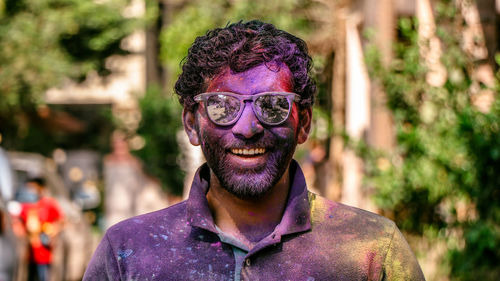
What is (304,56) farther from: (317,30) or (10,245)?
(317,30)

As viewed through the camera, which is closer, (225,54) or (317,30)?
(225,54)

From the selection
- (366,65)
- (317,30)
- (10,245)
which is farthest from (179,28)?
(366,65)

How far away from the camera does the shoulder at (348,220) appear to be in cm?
243

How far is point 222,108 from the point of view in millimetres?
2432

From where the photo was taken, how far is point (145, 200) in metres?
13.6

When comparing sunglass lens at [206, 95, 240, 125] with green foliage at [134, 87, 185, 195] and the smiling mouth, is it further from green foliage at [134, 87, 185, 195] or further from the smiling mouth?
green foliage at [134, 87, 185, 195]

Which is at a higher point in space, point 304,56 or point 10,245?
point 304,56

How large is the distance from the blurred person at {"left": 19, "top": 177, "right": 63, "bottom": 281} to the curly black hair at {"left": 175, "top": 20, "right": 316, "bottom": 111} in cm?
721

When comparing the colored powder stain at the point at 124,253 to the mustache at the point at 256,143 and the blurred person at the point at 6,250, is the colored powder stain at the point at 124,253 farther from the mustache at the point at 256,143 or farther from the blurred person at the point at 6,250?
the blurred person at the point at 6,250

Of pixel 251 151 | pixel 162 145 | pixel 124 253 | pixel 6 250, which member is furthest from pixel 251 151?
pixel 162 145

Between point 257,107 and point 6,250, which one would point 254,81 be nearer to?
point 257,107

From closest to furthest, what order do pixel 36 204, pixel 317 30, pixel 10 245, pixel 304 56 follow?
pixel 304 56 → pixel 10 245 → pixel 36 204 → pixel 317 30

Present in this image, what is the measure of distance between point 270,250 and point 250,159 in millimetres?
266

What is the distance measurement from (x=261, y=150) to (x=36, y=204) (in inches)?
304
